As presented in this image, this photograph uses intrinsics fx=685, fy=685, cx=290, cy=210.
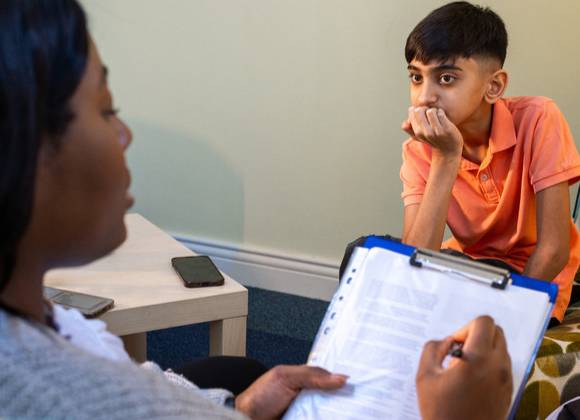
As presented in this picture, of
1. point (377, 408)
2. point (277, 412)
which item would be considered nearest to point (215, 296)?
point (277, 412)

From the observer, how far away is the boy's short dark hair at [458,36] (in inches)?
53.2

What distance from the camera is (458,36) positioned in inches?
53.3

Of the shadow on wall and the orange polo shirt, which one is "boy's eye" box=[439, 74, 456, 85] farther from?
the shadow on wall

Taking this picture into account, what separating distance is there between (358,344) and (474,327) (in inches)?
5.6

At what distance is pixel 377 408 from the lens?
766mm

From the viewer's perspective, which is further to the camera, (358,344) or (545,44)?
(545,44)

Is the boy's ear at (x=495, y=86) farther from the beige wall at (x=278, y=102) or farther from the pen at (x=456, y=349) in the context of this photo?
the pen at (x=456, y=349)

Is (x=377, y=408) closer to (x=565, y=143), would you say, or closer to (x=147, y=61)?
(x=565, y=143)

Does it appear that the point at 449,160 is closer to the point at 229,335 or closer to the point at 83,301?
the point at 229,335

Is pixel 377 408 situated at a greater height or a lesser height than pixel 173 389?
lesser

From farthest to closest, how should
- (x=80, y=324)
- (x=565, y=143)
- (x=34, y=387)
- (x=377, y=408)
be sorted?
(x=565, y=143) → (x=377, y=408) → (x=80, y=324) → (x=34, y=387)

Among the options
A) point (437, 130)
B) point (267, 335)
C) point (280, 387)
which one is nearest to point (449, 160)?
point (437, 130)

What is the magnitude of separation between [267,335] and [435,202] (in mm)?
785

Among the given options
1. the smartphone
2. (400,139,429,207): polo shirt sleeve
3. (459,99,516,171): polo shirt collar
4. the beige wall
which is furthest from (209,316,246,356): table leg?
the beige wall
